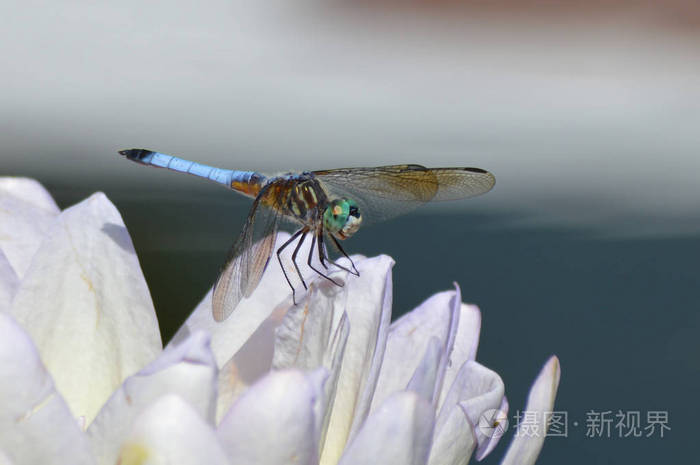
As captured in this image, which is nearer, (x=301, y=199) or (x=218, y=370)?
(x=218, y=370)

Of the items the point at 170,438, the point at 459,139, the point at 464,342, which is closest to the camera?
the point at 170,438

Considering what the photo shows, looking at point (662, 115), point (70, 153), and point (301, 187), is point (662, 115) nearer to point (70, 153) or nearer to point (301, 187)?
point (70, 153)

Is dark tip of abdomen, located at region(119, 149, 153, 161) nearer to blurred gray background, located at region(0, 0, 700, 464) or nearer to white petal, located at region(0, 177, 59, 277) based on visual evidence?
white petal, located at region(0, 177, 59, 277)

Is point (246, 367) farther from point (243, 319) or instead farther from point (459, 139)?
point (459, 139)

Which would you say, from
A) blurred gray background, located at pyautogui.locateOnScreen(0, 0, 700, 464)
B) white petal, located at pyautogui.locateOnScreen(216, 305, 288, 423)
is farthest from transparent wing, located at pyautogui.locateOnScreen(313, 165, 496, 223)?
blurred gray background, located at pyautogui.locateOnScreen(0, 0, 700, 464)

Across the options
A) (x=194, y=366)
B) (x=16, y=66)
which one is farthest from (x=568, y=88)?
(x=194, y=366)

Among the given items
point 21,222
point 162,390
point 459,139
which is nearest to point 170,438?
point 162,390
